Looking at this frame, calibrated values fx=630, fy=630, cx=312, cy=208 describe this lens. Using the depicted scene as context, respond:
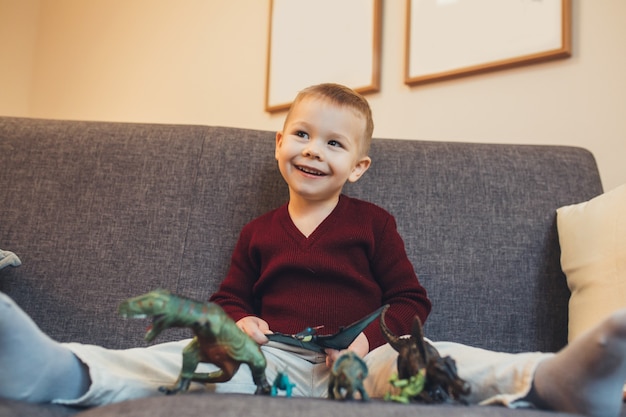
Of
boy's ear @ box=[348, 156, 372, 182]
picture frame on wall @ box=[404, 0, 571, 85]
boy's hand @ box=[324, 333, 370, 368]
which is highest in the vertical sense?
picture frame on wall @ box=[404, 0, 571, 85]

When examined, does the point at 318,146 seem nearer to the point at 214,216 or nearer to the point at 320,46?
the point at 214,216

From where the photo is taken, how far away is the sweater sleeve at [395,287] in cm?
115

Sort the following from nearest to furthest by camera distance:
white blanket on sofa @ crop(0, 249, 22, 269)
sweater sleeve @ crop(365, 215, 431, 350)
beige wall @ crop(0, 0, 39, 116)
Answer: sweater sleeve @ crop(365, 215, 431, 350), white blanket on sofa @ crop(0, 249, 22, 269), beige wall @ crop(0, 0, 39, 116)

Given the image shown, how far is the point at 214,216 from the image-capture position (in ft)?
4.69

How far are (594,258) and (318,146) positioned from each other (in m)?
0.59

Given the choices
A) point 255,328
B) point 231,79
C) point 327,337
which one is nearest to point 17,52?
point 231,79

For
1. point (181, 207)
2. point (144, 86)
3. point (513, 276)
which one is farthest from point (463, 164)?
point (144, 86)

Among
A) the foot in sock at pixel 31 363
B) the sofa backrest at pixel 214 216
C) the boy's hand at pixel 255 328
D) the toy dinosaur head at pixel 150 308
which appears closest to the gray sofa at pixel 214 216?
the sofa backrest at pixel 214 216

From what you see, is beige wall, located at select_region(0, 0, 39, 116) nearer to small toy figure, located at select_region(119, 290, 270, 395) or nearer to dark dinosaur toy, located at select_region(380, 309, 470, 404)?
small toy figure, located at select_region(119, 290, 270, 395)

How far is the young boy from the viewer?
34.3 inches

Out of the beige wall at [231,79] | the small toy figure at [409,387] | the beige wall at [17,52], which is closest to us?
the small toy figure at [409,387]

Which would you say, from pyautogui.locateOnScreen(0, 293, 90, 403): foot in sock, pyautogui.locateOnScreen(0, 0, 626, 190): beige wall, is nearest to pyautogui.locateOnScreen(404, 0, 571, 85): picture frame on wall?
pyautogui.locateOnScreen(0, 0, 626, 190): beige wall

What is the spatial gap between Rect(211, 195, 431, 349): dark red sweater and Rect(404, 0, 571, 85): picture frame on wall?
2.22 ft

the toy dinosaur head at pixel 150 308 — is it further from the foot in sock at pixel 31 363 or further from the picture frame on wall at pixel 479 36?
the picture frame on wall at pixel 479 36
